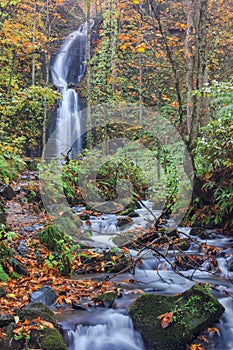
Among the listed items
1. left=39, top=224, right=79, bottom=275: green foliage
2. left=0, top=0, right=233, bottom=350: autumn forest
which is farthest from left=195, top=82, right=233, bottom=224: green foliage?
left=39, top=224, right=79, bottom=275: green foliage

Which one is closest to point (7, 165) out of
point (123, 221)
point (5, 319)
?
point (123, 221)

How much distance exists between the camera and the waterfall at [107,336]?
153 inches

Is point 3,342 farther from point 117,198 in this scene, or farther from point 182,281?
point 117,198

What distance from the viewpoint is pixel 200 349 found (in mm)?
3701

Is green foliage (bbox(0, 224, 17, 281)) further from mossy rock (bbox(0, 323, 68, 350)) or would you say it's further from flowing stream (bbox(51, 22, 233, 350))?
mossy rock (bbox(0, 323, 68, 350))

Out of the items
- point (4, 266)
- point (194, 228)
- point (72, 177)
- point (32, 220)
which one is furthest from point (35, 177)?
point (4, 266)

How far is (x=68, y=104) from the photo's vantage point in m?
19.2

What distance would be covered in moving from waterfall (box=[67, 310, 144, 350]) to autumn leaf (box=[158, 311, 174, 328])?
1.16 ft

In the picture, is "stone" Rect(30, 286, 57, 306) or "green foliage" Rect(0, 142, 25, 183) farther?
"green foliage" Rect(0, 142, 25, 183)

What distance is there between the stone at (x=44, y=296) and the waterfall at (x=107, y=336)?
0.62 m

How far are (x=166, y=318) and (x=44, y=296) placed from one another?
1601 mm

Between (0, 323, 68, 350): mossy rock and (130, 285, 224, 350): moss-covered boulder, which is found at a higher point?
(0, 323, 68, 350): mossy rock

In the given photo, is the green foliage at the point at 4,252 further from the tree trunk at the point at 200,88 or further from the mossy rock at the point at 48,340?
the tree trunk at the point at 200,88

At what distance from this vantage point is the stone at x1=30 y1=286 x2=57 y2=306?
4.40 meters
